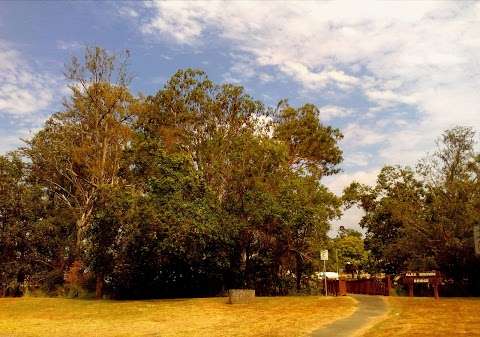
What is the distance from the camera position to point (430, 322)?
14164 millimetres

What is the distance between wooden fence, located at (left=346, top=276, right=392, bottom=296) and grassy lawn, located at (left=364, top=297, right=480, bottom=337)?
8545 millimetres

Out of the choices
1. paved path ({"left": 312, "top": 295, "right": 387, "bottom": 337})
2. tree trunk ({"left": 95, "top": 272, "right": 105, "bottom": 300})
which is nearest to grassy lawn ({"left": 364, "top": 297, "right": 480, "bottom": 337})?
paved path ({"left": 312, "top": 295, "right": 387, "bottom": 337})

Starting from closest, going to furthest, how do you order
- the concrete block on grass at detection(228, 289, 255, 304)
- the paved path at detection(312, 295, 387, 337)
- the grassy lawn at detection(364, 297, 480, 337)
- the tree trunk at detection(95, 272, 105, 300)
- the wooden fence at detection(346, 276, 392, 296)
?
1. the grassy lawn at detection(364, 297, 480, 337)
2. the paved path at detection(312, 295, 387, 337)
3. the concrete block on grass at detection(228, 289, 255, 304)
4. the wooden fence at detection(346, 276, 392, 296)
5. the tree trunk at detection(95, 272, 105, 300)

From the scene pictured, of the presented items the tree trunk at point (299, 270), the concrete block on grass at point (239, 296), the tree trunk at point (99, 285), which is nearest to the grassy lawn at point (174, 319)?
the concrete block on grass at point (239, 296)

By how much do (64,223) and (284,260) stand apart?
60.0 ft

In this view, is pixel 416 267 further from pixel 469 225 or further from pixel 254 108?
pixel 254 108

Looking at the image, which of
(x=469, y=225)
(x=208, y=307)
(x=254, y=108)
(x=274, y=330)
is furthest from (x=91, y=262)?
(x=469, y=225)

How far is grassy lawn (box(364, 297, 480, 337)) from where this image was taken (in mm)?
12123

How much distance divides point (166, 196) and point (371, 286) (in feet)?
45.9

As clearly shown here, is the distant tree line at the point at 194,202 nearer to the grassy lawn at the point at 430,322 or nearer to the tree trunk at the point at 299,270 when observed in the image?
the tree trunk at the point at 299,270

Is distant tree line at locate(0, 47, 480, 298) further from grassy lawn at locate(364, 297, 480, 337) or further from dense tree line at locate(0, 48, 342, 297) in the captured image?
grassy lawn at locate(364, 297, 480, 337)

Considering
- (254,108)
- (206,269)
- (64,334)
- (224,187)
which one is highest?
(254,108)

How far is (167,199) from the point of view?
25.7 meters

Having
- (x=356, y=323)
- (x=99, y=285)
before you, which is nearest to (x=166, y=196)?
(x=99, y=285)
